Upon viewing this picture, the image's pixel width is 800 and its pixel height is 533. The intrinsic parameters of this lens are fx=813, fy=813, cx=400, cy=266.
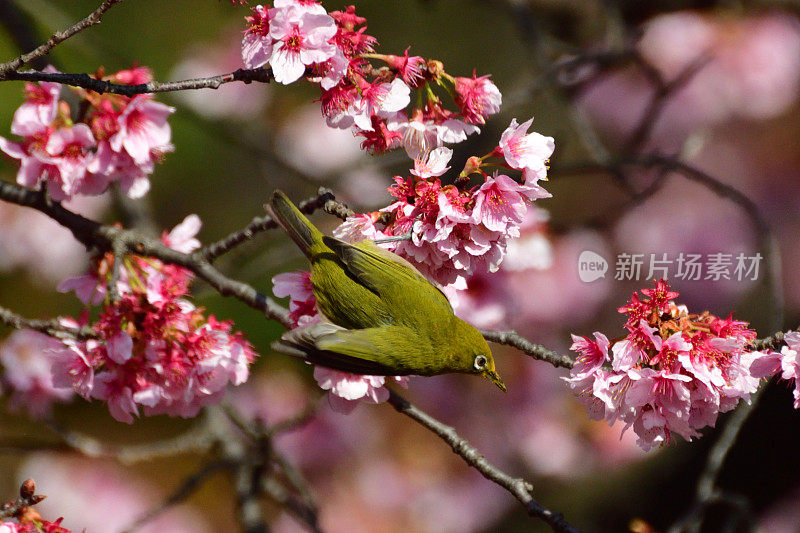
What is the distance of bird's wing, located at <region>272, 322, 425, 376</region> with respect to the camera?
1638mm

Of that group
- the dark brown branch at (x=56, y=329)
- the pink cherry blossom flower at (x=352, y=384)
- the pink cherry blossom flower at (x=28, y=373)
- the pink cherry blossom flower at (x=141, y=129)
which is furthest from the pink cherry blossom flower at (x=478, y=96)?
the pink cherry blossom flower at (x=28, y=373)

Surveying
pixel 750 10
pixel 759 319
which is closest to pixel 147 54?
pixel 750 10

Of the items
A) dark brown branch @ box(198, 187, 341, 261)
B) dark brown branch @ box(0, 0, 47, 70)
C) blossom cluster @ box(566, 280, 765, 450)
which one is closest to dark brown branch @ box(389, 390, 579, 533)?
blossom cluster @ box(566, 280, 765, 450)

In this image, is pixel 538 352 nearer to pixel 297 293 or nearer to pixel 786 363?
pixel 786 363

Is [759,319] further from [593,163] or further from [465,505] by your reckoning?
[465,505]

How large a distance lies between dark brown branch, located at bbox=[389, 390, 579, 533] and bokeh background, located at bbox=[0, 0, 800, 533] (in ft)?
2.60

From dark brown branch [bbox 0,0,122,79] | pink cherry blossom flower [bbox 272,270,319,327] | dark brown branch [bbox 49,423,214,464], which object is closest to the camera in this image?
dark brown branch [bbox 0,0,122,79]

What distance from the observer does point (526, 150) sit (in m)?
1.54

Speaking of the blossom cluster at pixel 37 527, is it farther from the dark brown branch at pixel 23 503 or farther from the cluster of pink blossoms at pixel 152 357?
the cluster of pink blossoms at pixel 152 357

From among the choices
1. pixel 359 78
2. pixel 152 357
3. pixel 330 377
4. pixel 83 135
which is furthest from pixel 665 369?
pixel 83 135

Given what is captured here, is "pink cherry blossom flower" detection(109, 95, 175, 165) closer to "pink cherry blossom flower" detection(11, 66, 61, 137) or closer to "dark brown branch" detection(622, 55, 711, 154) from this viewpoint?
"pink cherry blossom flower" detection(11, 66, 61, 137)

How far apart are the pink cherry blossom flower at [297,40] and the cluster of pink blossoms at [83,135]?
50 cm

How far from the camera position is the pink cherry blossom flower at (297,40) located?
1.49 meters

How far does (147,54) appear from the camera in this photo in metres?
6.35
